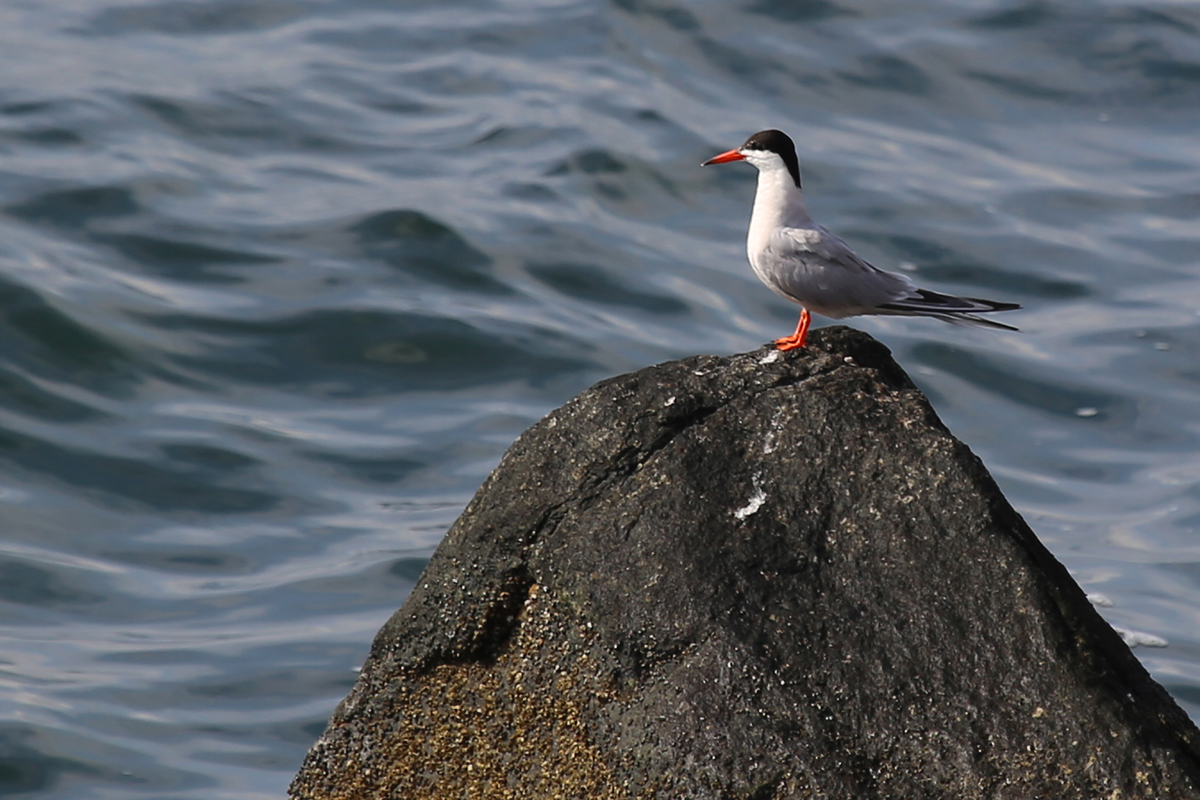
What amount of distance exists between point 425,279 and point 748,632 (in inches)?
383

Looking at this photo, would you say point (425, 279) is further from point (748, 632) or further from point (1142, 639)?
point (748, 632)

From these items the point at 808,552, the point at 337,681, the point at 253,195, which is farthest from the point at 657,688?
the point at 253,195

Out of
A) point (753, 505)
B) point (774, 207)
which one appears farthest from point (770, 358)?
point (774, 207)

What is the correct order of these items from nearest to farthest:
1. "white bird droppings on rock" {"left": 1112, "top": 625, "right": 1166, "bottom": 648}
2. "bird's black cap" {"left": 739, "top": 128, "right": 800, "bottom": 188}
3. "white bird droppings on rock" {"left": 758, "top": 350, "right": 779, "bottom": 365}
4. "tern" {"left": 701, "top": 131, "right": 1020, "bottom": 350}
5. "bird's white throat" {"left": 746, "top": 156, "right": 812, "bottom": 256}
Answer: "white bird droppings on rock" {"left": 758, "top": 350, "right": 779, "bottom": 365}
"tern" {"left": 701, "top": 131, "right": 1020, "bottom": 350}
"bird's white throat" {"left": 746, "top": 156, "right": 812, "bottom": 256}
"bird's black cap" {"left": 739, "top": 128, "right": 800, "bottom": 188}
"white bird droppings on rock" {"left": 1112, "top": 625, "right": 1166, "bottom": 648}

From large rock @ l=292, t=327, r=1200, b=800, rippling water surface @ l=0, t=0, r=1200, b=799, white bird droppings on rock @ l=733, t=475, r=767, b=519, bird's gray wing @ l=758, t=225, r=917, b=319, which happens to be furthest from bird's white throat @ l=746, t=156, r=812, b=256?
rippling water surface @ l=0, t=0, r=1200, b=799

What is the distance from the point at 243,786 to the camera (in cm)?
760

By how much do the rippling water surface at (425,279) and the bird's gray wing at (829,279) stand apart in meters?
3.96

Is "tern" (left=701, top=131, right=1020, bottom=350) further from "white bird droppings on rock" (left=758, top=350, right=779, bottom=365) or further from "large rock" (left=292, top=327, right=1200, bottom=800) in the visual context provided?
"large rock" (left=292, top=327, right=1200, bottom=800)

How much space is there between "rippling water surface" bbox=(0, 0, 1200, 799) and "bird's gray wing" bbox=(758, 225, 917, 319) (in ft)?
13.0

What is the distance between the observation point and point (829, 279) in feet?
18.5

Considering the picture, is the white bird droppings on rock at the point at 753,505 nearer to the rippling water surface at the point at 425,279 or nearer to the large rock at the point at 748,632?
the large rock at the point at 748,632

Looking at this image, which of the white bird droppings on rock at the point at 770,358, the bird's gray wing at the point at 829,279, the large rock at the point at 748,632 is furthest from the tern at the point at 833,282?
the large rock at the point at 748,632

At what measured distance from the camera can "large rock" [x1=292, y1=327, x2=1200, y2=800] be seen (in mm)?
3980

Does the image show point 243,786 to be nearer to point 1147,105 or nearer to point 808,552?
point 808,552
